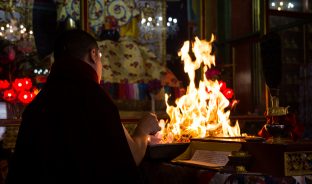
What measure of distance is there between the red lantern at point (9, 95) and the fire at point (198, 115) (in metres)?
1.86

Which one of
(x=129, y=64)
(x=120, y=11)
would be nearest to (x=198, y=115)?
(x=129, y=64)

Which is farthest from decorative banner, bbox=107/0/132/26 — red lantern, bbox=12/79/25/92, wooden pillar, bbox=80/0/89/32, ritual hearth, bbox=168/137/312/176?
ritual hearth, bbox=168/137/312/176

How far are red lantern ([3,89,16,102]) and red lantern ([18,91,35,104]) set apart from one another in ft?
0.23

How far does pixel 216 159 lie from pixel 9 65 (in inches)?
164

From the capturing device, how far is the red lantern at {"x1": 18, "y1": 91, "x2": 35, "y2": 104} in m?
4.63

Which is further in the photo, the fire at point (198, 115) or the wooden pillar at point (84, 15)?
the wooden pillar at point (84, 15)

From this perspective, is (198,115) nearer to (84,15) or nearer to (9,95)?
(84,15)

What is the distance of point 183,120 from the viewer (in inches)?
138

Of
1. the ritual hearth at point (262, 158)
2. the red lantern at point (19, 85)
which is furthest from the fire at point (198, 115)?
the red lantern at point (19, 85)

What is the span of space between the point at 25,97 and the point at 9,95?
0.19 m

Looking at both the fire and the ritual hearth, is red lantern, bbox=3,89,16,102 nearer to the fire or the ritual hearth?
the fire

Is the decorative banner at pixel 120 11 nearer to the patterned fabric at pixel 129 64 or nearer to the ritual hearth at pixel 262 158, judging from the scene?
the patterned fabric at pixel 129 64

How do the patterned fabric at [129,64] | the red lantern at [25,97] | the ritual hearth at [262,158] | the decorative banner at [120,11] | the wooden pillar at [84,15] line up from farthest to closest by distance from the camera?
the decorative banner at [120,11], the patterned fabric at [129,64], the red lantern at [25,97], the wooden pillar at [84,15], the ritual hearth at [262,158]

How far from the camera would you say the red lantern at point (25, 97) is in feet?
15.2
